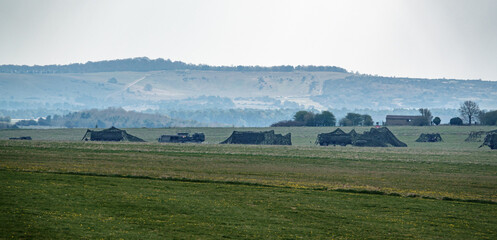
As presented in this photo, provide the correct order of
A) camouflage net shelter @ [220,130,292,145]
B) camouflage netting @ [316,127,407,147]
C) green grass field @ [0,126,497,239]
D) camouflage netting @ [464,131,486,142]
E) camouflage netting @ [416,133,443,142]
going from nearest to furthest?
green grass field @ [0,126,497,239]
camouflage netting @ [316,127,407,147]
camouflage net shelter @ [220,130,292,145]
camouflage netting @ [464,131,486,142]
camouflage netting @ [416,133,443,142]

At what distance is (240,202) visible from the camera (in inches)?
1107

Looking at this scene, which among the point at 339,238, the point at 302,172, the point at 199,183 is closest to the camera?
the point at 339,238

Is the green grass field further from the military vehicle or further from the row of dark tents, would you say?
the military vehicle

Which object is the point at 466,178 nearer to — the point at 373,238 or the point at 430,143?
the point at 373,238

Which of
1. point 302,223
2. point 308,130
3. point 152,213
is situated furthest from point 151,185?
point 308,130

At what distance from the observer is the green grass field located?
22016 mm


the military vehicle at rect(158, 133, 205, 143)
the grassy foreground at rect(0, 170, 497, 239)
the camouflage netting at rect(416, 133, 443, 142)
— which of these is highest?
the camouflage netting at rect(416, 133, 443, 142)

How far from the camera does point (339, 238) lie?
21.6 meters

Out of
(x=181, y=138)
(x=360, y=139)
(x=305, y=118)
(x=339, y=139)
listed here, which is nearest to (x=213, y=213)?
(x=339, y=139)

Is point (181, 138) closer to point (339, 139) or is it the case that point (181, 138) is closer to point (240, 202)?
point (339, 139)

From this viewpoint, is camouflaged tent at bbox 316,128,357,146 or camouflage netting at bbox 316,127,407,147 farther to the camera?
camouflaged tent at bbox 316,128,357,146

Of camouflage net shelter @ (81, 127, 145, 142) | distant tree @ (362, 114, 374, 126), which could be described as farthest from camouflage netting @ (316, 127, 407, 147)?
distant tree @ (362, 114, 374, 126)

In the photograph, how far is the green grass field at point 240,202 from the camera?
22.0 metres

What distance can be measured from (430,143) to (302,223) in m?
80.1
